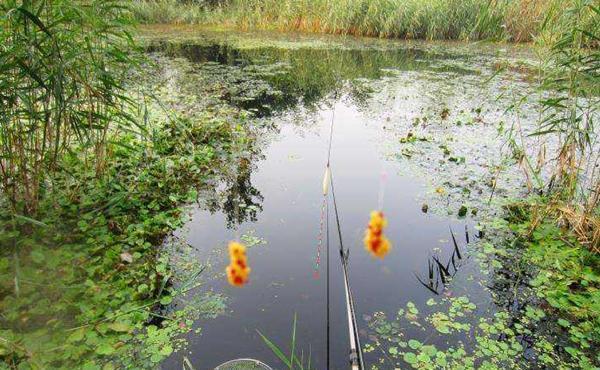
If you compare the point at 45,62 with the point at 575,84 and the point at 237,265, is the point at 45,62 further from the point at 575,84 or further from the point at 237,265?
the point at 575,84

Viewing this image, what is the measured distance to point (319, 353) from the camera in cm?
247

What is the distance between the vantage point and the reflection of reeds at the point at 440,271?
10.2 feet

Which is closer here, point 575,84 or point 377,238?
point 377,238

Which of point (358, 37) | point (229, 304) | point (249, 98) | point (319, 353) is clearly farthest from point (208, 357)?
point (358, 37)

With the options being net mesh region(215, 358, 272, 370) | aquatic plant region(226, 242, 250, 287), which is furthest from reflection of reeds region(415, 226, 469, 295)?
aquatic plant region(226, 242, 250, 287)

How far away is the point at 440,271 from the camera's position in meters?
3.26

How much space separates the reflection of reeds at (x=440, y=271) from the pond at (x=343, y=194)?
0.05ft

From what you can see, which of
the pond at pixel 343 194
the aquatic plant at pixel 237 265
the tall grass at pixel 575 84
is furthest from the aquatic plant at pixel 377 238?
the tall grass at pixel 575 84

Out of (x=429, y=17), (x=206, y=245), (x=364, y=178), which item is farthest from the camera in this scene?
(x=429, y=17)

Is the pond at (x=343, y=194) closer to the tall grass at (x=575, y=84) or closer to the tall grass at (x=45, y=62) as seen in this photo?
the tall grass at (x=575, y=84)

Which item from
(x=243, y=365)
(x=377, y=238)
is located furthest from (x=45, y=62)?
(x=377, y=238)

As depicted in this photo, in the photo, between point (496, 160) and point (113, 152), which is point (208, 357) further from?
point (496, 160)

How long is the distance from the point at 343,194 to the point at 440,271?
1.45m

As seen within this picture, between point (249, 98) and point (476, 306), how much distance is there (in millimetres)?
5559
